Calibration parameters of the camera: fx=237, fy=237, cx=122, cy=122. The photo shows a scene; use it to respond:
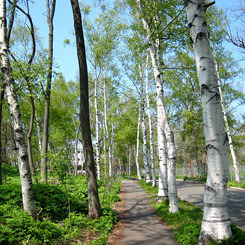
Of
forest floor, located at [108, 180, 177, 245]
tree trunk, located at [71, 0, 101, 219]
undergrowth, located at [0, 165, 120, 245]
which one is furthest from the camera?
tree trunk, located at [71, 0, 101, 219]

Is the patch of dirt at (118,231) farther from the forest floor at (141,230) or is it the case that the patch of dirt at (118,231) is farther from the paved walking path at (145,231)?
the paved walking path at (145,231)

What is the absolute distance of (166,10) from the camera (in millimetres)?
10234

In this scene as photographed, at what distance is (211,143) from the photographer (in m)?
4.41

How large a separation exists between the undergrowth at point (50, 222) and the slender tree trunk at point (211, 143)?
9.37 feet

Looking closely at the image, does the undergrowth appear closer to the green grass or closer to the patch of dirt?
the patch of dirt

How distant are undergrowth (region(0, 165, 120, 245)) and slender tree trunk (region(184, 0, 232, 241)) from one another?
2857 millimetres

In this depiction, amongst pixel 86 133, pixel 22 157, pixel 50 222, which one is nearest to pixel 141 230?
pixel 50 222

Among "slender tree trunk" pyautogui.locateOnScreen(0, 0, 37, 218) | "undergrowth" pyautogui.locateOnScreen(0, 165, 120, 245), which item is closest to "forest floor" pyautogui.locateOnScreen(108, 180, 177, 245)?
"undergrowth" pyautogui.locateOnScreen(0, 165, 120, 245)

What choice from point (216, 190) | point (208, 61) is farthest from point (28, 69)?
point (216, 190)

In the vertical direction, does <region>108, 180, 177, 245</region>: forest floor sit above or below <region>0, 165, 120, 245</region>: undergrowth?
below

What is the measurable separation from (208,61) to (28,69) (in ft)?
23.9

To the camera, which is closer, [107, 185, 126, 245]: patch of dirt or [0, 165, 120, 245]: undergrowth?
[0, 165, 120, 245]: undergrowth

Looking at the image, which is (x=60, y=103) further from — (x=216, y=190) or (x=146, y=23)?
(x=216, y=190)

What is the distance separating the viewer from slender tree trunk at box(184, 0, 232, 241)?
4234 mm
